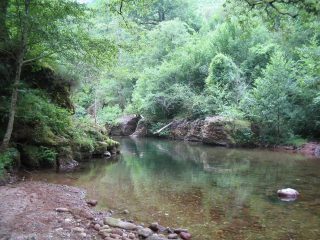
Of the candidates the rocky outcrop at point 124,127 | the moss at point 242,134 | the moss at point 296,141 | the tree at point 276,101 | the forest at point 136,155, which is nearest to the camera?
the forest at point 136,155

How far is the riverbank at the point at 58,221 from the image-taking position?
6070mm

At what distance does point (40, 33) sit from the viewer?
A: 10.9 metres

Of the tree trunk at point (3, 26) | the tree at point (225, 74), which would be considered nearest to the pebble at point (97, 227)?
the tree trunk at point (3, 26)

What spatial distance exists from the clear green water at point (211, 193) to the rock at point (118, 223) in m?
0.62

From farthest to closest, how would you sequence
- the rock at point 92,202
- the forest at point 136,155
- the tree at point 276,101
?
the tree at point 276,101, the rock at point 92,202, the forest at point 136,155

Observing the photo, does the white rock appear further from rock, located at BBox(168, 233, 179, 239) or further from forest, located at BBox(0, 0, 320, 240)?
rock, located at BBox(168, 233, 179, 239)

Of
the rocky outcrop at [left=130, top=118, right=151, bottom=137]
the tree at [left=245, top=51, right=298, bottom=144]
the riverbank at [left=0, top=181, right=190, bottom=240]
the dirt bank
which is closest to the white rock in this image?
the riverbank at [left=0, top=181, right=190, bottom=240]

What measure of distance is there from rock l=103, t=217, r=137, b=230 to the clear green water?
2.04ft

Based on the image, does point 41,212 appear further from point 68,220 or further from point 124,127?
point 124,127

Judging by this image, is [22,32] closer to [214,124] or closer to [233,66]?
[214,124]

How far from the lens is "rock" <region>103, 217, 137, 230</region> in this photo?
713 centimetres

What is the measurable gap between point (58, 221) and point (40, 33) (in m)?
6.42

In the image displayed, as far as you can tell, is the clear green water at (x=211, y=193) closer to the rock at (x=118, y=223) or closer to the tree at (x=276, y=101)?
the rock at (x=118, y=223)

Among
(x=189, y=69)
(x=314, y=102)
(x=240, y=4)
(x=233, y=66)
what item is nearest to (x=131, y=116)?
(x=189, y=69)
